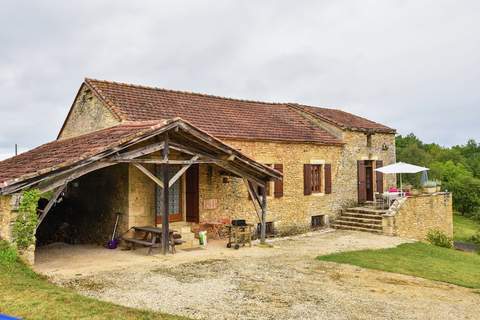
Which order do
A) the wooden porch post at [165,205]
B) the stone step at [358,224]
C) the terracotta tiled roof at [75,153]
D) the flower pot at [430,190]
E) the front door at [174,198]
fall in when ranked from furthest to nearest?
the flower pot at [430,190] < the stone step at [358,224] < the front door at [174,198] < the wooden porch post at [165,205] < the terracotta tiled roof at [75,153]

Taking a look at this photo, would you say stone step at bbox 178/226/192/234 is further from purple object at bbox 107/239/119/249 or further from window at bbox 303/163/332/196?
window at bbox 303/163/332/196

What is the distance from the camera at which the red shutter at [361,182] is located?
1795cm

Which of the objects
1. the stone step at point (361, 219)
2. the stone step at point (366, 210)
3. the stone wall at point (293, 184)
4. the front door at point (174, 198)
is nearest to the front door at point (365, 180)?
the stone wall at point (293, 184)

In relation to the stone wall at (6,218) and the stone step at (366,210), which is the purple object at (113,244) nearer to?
the stone wall at (6,218)

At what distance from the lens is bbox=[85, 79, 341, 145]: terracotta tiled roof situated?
1323cm

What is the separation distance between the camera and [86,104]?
45.6 feet

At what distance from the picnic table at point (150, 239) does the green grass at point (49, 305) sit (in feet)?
11.2

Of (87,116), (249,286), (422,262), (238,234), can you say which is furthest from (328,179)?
(249,286)

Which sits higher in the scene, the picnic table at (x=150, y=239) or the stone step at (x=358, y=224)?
the picnic table at (x=150, y=239)

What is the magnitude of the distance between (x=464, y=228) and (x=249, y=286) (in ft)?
110

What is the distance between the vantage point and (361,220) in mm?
16312

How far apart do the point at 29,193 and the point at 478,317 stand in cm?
834

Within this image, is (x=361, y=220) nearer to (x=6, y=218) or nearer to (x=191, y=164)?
(x=191, y=164)

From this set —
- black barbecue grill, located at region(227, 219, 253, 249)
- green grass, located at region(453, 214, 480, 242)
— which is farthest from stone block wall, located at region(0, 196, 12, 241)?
green grass, located at region(453, 214, 480, 242)
